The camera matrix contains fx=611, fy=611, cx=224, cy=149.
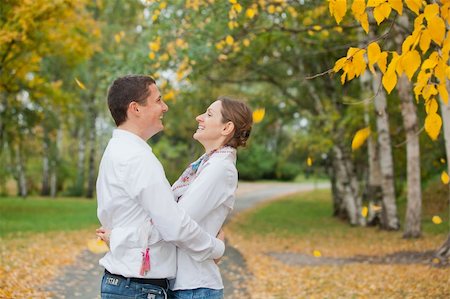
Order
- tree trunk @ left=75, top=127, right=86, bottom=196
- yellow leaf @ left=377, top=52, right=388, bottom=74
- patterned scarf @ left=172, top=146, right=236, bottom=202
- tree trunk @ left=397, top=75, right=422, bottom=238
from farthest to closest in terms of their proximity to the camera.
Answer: tree trunk @ left=75, top=127, right=86, bottom=196 → tree trunk @ left=397, top=75, right=422, bottom=238 → yellow leaf @ left=377, top=52, right=388, bottom=74 → patterned scarf @ left=172, top=146, right=236, bottom=202

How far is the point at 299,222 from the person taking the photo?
21.6 meters

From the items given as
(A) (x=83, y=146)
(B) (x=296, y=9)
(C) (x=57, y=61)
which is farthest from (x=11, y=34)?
(A) (x=83, y=146)

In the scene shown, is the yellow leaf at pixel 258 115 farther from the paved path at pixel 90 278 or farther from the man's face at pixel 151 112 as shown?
the paved path at pixel 90 278

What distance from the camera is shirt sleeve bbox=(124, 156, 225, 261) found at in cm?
272

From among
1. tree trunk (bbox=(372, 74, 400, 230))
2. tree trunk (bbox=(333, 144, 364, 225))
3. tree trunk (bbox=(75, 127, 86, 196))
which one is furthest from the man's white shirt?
tree trunk (bbox=(75, 127, 86, 196))

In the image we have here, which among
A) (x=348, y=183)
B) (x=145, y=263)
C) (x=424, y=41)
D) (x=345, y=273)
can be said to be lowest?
(x=345, y=273)

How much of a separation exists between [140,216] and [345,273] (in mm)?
8032

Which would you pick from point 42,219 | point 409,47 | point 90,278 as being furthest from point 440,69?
point 42,219

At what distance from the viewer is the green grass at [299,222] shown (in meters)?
17.6

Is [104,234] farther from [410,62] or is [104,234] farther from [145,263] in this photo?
[410,62]

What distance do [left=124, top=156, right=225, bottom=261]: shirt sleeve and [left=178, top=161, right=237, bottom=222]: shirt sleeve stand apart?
4.0 inches

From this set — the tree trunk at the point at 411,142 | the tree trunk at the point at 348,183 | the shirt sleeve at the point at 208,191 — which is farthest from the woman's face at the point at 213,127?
the tree trunk at the point at 348,183

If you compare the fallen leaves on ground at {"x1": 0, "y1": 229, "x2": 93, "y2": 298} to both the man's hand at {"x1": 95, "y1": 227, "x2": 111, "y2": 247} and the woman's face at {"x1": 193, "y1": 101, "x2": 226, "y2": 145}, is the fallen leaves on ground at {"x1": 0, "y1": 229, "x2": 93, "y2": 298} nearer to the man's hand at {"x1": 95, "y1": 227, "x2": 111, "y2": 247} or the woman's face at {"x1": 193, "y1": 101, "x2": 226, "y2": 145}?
the man's hand at {"x1": 95, "y1": 227, "x2": 111, "y2": 247}

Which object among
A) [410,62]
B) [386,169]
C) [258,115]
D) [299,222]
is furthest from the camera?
[299,222]
